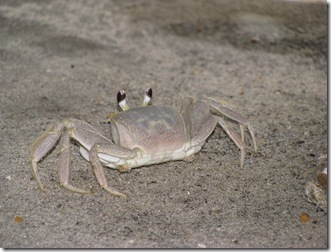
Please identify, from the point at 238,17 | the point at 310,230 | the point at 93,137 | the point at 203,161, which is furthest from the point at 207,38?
the point at 310,230

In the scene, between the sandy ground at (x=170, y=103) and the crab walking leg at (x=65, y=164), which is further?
the crab walking leg at (x=65, y=164)

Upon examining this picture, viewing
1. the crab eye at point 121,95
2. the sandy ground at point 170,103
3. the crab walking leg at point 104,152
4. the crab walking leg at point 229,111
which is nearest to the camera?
the sandy ground at point 170,103

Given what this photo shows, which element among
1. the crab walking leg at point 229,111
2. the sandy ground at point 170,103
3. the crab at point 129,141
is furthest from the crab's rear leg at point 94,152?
the crab walking leg at point 229,111

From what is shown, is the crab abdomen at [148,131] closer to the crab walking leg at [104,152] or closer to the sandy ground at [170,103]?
the crab walking leg at [104,152]

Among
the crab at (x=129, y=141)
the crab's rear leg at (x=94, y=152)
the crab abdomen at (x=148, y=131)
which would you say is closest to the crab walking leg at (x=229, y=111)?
the crab at (x=129, y=141)

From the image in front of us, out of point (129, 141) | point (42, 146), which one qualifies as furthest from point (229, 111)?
point (42, 146)

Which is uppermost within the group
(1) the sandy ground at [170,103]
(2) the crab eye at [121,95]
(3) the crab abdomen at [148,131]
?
(2) the crab eye at [121,95]

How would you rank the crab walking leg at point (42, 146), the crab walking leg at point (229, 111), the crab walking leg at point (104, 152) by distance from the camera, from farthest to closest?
the crab walking leg at point (229, 111) → the crab walking leg at point (42, 146) → the crab walking leg at point (104, 152)

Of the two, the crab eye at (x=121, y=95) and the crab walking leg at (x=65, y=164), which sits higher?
the crab eye at (x=121, y=95)
